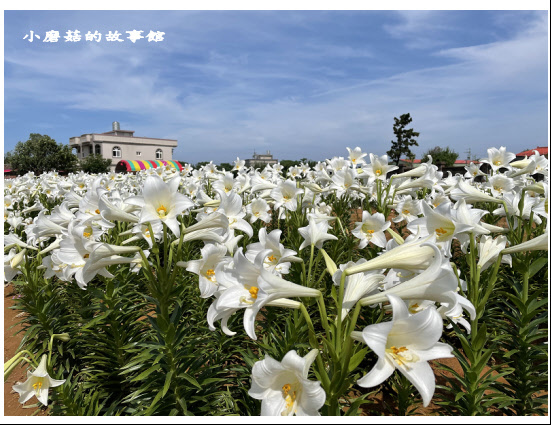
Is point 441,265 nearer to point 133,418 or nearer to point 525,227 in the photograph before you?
point 133,418

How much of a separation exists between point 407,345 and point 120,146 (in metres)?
63.0

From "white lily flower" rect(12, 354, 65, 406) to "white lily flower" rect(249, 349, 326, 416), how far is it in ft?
4.71

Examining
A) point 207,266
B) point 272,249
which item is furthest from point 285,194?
point 207,266

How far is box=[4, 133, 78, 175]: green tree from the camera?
3728 cm

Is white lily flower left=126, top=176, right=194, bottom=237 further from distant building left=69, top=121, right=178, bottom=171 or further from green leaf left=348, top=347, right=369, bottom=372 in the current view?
distant building left=69, top=121, right=178, bottom=171

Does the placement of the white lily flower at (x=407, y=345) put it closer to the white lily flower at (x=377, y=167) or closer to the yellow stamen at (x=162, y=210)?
the yellow stamen at (x=162, y=210)

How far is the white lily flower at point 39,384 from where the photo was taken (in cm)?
182

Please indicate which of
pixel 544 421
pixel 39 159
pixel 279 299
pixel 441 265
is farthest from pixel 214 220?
pixel 39 159

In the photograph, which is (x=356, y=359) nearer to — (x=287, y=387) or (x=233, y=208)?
(x=287, y=387)

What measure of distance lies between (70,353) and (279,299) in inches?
97.8

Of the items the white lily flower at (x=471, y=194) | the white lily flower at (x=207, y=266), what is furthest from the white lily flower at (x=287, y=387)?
the white lily flower at (x=471, y=194)

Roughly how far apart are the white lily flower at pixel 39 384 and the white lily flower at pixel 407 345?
1.79 metres

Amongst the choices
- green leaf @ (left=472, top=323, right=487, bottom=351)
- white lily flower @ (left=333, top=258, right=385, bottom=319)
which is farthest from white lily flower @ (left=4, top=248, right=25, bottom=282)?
green leaf @ (left=472, top=323, right=487, bottom=351)

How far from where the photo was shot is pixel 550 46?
4.33 feet
